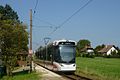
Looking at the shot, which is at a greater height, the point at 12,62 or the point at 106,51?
the point at 106,51

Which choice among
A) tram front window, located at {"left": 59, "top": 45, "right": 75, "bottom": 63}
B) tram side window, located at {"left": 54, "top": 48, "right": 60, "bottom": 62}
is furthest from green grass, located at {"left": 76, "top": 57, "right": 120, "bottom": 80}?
tram side window, located at {"left": 54, "top": 48, "right": 60, "bottom": 62}

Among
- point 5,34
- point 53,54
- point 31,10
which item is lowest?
point 53,54

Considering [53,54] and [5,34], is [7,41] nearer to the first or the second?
[5,34]

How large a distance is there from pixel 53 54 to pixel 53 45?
900 mm

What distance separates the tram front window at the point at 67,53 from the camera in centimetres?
3180

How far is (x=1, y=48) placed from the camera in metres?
36.4

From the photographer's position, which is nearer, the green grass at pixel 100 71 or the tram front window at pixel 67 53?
the green grass at pixel 100 71

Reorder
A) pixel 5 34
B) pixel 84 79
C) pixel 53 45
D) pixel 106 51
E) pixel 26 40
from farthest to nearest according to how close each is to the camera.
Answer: pixel 106 51 → pixel 26 40 → pixel 5 34 → pixel 53 45 → pixel 84 79

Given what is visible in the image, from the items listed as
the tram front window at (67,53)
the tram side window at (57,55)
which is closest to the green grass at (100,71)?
the tram front window at (67,53)

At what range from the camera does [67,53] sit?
32000 mm

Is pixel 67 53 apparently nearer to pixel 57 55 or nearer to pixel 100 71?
pixel 57 55

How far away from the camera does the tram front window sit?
3180 centimetres

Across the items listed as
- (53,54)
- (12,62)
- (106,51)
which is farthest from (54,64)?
(106,51)

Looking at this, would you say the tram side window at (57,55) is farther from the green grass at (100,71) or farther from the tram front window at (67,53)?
the green grass at (100,71)
